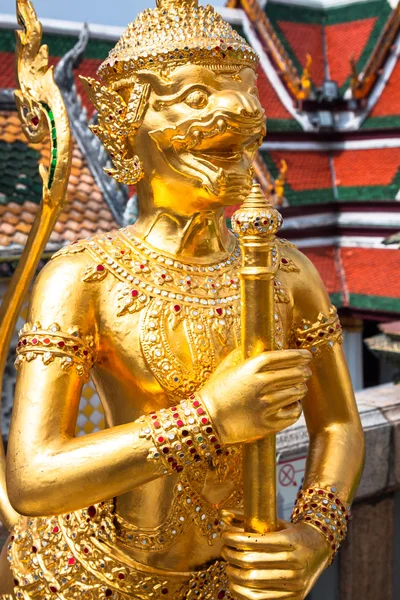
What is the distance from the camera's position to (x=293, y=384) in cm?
184

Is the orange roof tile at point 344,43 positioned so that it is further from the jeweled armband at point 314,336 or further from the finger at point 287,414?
the finger at point 287,414

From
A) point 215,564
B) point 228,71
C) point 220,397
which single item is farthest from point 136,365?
point 228,71

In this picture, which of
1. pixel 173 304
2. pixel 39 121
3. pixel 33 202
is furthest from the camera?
pixel 33 202

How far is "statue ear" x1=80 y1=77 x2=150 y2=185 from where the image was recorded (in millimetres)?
1979

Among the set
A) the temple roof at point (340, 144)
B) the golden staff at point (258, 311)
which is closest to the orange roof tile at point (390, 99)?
the temple roof at point (340, 144)

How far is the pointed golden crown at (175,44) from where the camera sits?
1931 mm

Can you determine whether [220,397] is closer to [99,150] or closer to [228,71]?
[228,71]

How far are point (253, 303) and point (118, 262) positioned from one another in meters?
0.44

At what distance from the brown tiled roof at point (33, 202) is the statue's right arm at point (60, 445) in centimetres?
484

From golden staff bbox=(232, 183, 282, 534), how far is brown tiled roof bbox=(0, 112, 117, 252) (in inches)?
201

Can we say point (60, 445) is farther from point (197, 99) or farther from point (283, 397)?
point (197, 99)

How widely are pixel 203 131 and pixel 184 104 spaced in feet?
0.29

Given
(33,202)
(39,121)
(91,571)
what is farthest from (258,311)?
(33,202)

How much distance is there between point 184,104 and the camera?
193cm
